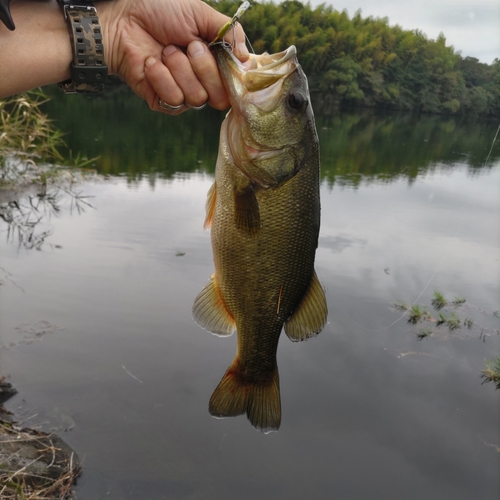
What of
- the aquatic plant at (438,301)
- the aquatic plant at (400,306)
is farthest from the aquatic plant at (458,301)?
the aquatic plant at (400,306)

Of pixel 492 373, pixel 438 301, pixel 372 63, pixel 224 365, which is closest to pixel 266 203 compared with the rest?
pixel 224 365

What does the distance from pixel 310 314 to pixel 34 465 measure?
89.8 inches

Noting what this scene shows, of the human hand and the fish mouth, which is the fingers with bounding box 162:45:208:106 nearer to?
the human hand

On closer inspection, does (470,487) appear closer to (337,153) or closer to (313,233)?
(313,233)

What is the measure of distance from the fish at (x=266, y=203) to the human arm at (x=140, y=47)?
0.12m

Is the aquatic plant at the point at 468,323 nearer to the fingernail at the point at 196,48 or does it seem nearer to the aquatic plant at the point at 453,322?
the aquatic plant at the point at 453,322

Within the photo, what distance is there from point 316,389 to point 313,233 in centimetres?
332

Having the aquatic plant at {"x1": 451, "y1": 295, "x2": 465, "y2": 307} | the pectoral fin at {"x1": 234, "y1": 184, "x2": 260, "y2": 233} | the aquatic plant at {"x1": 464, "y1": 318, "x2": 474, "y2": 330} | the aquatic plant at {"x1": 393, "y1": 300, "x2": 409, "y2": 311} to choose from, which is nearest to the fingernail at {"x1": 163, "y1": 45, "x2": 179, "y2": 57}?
the pectoral fin at {"x1": 234, "y1": 184, "x2": 260, "y2": 233}

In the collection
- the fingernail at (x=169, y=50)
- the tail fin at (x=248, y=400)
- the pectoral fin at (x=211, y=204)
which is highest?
the fingernail at (x=169, y=50)

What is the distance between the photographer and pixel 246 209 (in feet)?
6.44

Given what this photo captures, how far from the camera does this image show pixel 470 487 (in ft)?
13.5

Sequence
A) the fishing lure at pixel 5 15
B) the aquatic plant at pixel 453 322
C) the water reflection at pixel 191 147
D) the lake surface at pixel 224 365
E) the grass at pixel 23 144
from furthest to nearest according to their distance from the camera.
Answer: the water reflection at pixel 191 147, the grass at pixel 23 144, the aquatic plant at pixel 453 322, the lake surface at pixel 224 365, the fishing lure at pixel 5 15

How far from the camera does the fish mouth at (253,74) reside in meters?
1.92

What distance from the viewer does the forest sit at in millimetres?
51250
